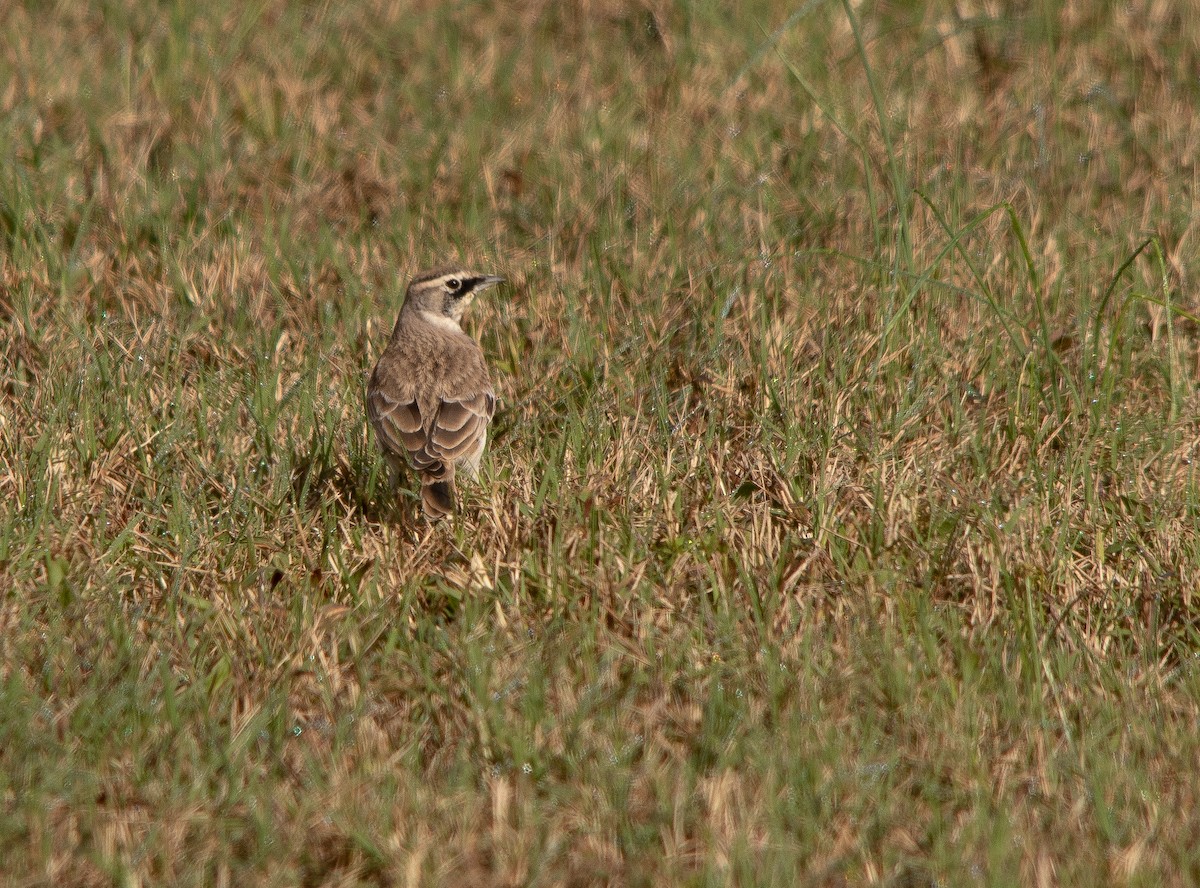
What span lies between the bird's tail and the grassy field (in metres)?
0.09

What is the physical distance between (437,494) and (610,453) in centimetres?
70

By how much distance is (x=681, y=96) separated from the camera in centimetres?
973

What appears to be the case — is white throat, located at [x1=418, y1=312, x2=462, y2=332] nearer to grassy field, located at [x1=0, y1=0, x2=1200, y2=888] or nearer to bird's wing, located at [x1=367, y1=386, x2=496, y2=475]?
grassy field, located at [x1=0, y1=0, x2=1200, y2=888]

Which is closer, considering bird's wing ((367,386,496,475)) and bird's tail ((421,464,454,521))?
bird's tail ((421,464,454,521))

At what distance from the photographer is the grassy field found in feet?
14.5

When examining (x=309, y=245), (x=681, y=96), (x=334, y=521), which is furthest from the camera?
(x=681, y=96)

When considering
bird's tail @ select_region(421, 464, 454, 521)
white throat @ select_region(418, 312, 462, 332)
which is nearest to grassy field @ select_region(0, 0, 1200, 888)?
bird's tail @ select_region(421, 464, 454, 521)

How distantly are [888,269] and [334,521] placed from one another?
108 inches

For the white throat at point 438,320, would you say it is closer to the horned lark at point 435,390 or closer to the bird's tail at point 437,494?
the horned lark at point 435,390

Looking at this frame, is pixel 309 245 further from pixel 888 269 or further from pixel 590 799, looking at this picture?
pixel 590 799

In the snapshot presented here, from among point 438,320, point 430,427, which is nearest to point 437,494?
point 430,427

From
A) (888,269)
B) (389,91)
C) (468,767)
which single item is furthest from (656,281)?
(468,767)

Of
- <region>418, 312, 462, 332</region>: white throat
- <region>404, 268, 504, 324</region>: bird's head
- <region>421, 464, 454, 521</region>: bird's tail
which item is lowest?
<region>421, 464, 454, 521</region>: bird's tail

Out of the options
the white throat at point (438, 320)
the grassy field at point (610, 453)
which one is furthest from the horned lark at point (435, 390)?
the grassy field at point (610, 453)
